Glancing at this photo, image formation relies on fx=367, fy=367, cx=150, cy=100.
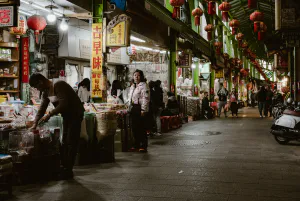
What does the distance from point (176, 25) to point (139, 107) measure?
35.0 ft

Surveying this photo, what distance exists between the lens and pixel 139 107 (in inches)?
404

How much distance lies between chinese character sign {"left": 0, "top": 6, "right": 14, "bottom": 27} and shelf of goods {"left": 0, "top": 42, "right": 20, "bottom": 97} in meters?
5.09

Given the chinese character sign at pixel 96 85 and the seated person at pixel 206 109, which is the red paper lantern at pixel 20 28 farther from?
the seated person at pixel 206 109

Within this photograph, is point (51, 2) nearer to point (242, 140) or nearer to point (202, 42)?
point (242, 140)

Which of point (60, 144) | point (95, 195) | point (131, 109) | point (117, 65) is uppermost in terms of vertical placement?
point (117, 65)

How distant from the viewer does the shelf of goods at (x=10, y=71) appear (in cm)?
1273

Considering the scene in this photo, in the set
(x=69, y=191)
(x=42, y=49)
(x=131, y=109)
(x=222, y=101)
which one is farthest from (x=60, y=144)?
(x=222, y=101)

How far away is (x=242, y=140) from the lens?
519 inches

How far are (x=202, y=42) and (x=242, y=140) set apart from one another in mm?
15441

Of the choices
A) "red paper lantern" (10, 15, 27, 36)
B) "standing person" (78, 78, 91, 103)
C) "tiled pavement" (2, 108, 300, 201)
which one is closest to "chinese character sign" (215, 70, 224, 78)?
"standing person" (78, 78, 91, 103)

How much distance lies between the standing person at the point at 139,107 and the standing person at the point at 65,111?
9.94ft

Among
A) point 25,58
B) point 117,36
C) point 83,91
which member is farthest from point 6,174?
point 25,58

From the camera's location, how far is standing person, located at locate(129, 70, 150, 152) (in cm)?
1023

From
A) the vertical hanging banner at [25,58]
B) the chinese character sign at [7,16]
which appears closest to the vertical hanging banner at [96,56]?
the vertical hanging banner at [25,58]
